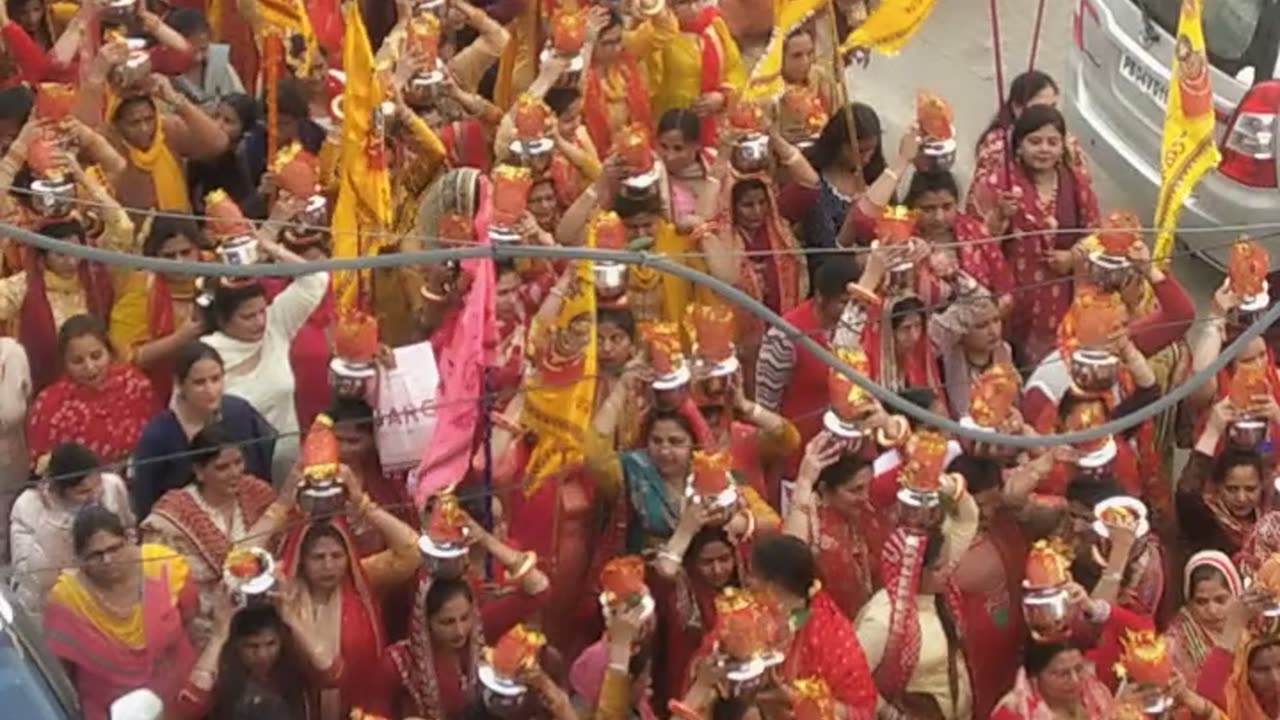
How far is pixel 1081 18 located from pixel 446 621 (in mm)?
4606

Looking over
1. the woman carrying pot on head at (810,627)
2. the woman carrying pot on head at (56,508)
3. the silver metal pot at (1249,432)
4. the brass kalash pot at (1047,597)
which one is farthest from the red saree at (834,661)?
the woman carrying pot on head at (56,508)

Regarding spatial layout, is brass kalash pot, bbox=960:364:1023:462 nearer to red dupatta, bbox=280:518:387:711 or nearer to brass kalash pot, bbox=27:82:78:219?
red dupatta, bbox=280:518:387:711

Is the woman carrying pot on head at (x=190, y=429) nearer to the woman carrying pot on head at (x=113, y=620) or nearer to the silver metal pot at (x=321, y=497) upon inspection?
the woman carrying pot on head at (x=113, y=620)

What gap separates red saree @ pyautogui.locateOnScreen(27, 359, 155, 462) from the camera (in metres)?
6.31

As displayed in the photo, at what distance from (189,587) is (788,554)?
130cm

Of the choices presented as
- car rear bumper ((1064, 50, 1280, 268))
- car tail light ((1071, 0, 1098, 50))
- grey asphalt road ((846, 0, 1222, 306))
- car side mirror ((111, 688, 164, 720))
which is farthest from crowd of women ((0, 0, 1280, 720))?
grey asphalt road ((846, 0, 1222, 306))

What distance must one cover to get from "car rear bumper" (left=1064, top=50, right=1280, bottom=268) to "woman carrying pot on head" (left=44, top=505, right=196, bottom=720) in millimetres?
3565

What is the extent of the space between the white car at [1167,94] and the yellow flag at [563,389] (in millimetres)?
2427

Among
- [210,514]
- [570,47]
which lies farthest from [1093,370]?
[210,514]

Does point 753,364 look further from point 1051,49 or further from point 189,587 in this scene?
point 1051,49

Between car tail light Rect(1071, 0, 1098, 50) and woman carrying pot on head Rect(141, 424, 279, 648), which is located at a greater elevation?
woman carrying pot on head Rect(141, 424, 279, 648)

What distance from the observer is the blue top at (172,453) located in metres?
6.04

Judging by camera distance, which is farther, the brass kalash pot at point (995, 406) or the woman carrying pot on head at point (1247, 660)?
the brass kalash pot at point (995, 406)

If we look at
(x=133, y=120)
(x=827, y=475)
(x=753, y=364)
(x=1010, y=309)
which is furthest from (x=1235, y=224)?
(x=133, y=120)
